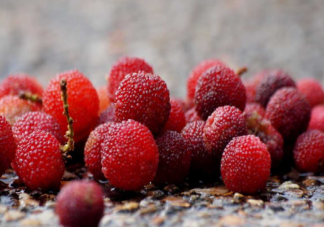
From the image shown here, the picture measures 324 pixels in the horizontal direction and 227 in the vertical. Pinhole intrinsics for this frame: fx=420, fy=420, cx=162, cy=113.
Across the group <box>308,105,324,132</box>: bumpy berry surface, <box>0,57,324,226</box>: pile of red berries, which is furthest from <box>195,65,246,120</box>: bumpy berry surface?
<box>308,105,324,132</box>: bumpy berry surface

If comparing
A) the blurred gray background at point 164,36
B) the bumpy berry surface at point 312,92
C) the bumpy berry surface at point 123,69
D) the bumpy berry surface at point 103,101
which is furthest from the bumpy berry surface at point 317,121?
the blurred gray background at point 164,36

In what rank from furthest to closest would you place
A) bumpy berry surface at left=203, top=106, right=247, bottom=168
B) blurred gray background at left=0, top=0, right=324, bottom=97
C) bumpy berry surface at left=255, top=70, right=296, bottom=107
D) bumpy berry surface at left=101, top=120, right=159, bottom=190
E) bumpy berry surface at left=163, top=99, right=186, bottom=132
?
blurred gray background at left=0, top=0, right=324, bottom=97 → bumpy berry surface at left=255, top=70, right=296, bottom=107 → bumpy berry surface at left=163, top=99, right=186, bottom=132 → bumpy berry surface at left=203, top=106, right=247, bottom=168 → bumpy berry surface at left=101, top=120, right=159, bottom=190

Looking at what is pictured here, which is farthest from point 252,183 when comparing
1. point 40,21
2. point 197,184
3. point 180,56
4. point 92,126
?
point 40,21

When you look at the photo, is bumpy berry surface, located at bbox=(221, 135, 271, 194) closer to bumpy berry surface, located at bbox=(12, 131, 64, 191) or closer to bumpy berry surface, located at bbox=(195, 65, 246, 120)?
bumpy berry surface, located at bbox=(195, 65, 246, 120)

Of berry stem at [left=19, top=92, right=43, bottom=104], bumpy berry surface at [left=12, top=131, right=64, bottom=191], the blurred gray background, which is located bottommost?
bumpy berry surface at [left=12, top=131, right=64, bottom=191]

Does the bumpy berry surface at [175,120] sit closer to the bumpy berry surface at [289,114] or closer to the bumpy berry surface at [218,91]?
the bumpy berry surface at [218,91]

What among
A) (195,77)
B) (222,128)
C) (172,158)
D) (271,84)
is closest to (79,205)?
(172,158)

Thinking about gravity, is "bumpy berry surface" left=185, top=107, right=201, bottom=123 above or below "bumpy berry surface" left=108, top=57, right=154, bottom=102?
below
